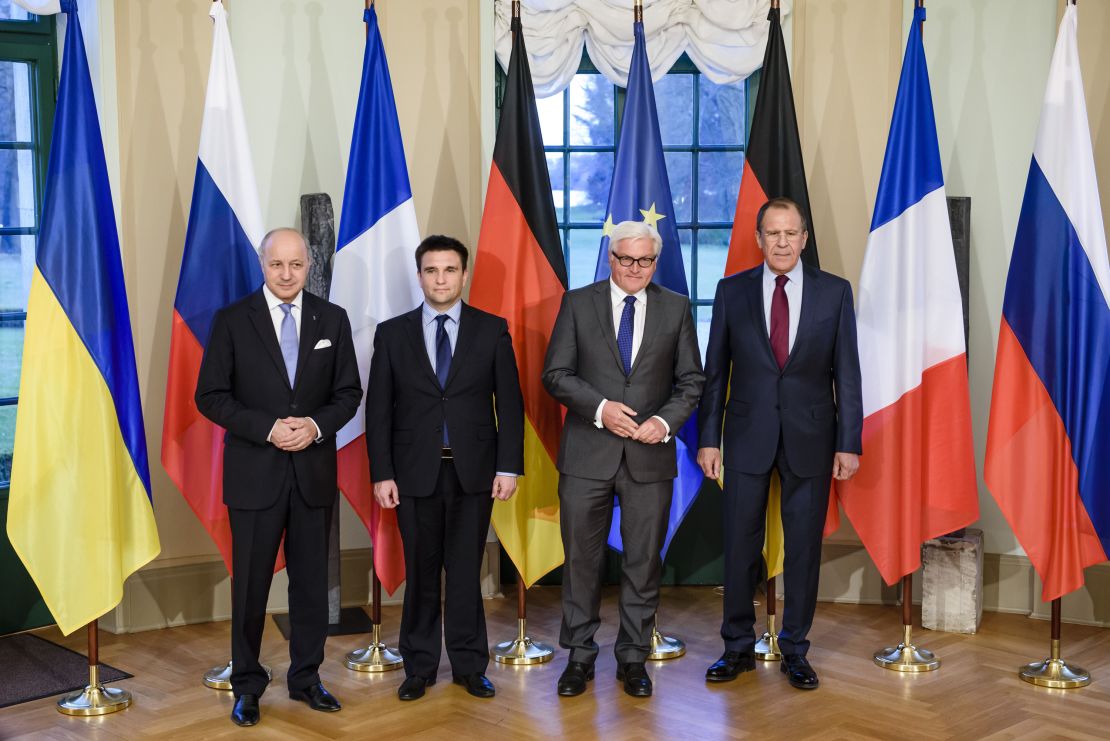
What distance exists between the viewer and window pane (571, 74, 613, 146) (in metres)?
5.58

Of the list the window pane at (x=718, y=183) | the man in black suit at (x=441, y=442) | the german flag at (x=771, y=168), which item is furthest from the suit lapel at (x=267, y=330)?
the window pane at (x=718, y=183)

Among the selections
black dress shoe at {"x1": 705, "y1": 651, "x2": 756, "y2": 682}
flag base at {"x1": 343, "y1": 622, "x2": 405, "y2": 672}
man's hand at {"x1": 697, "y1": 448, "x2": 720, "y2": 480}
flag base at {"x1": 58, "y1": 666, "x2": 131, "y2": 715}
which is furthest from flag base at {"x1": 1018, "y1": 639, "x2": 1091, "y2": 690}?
flag base at {"x1": 58, "y1": 666, "x2": 131, "y2": 715}

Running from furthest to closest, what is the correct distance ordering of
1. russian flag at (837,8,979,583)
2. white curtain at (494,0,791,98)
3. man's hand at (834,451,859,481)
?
white curtain at (494,0,791,98), russian flag at (837,8,979,583), man's hand at (834,451,859,481)

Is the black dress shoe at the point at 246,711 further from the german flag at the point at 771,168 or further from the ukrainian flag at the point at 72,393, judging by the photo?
the german flag at the point at 771,168

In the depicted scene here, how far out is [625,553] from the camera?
13.6ft

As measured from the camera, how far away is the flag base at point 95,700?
4016mm

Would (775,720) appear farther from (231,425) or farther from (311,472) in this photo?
(231,425)

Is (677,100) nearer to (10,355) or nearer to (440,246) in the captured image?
(440,246)

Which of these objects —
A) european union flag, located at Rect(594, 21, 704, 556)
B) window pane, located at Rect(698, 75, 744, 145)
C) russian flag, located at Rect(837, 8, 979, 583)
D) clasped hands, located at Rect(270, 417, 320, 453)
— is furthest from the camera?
window pane, located at Rect(698, 75, 744, 145)

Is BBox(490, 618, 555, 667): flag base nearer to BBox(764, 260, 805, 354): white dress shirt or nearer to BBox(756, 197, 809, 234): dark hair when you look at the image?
BBox(764, 260, 805, 354): white dress shirt

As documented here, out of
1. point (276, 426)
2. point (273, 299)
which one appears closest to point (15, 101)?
point (273, 299)

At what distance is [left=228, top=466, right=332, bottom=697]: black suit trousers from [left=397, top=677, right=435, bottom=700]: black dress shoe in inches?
12.9

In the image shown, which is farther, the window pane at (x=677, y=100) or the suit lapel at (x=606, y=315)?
the window pane at (x=677, y=100)

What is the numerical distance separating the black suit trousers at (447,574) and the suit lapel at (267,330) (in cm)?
67
